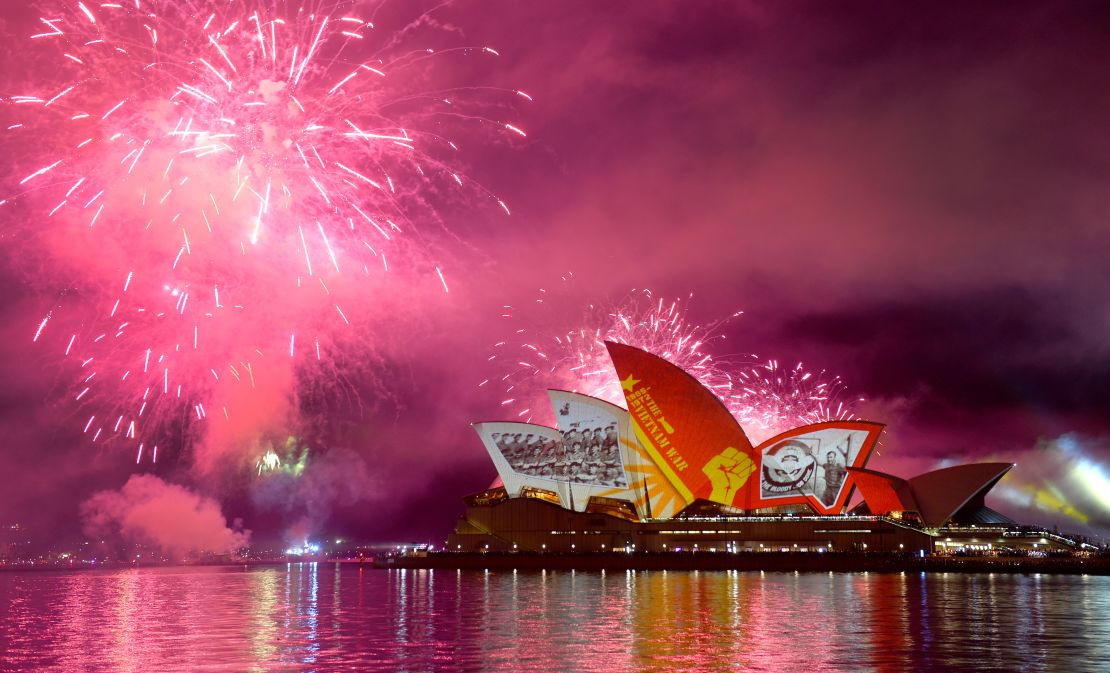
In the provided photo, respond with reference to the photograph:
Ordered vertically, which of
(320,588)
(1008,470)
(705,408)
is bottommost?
(320,588)

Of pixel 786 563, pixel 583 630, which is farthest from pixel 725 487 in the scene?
pixel 583 630

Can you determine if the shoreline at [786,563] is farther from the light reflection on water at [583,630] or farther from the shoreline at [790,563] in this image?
the light reflection on water at [583,630]

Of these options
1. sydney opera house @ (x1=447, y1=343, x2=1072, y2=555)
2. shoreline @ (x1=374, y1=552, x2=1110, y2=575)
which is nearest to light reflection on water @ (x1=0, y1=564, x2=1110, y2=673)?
shoreline @ (x1=374, y1=552, x2=1110, y2=575)

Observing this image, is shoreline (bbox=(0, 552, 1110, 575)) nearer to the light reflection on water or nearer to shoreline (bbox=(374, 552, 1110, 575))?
shoreline (bbox=(374, 552, 1110, 575))

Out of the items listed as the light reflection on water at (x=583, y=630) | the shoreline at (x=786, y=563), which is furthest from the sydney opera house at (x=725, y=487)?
the light reflection on water at (x=583, y=630)

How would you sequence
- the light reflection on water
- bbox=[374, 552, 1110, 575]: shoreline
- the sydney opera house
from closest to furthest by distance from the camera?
the light reflection on water < bbox=[374, 552, 1110, 575]: shoreline < the sydney opera house

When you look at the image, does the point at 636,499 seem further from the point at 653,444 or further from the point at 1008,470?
the point at 1008,470

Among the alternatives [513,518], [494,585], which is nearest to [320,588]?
[494,585]
